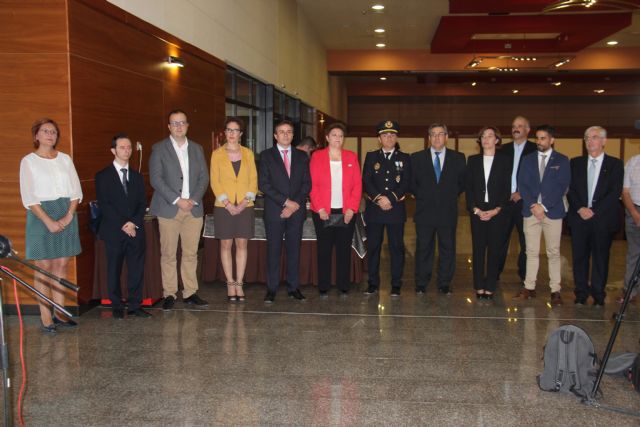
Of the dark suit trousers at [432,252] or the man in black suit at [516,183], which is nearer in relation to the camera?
the dark suit trousers at [432,252]

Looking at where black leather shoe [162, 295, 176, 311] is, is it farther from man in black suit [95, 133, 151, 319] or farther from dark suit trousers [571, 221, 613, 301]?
dark suit trousers [571, 221, 613, 301]

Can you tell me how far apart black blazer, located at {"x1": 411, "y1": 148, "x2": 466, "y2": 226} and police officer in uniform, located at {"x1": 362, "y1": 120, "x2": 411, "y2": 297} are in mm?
120

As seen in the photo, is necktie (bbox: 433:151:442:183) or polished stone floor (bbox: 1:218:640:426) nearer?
polished stone floor (bbox: 1:218:640:426)

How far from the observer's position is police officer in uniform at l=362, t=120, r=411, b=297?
615cm

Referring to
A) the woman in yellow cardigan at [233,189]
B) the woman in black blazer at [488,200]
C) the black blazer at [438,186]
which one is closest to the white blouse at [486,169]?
the woman in black blazer at [488,200]

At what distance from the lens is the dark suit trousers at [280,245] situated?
6.04 metres

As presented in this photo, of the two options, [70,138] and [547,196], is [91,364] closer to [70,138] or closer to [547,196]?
[70,138]

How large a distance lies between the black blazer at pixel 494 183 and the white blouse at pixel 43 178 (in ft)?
11.6

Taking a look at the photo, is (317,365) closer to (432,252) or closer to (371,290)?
(371,290)

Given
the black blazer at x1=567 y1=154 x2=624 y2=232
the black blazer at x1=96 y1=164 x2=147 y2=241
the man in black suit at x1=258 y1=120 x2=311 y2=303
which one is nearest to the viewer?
the black blazer at x1=96 y1=164 x2=147 y2=241

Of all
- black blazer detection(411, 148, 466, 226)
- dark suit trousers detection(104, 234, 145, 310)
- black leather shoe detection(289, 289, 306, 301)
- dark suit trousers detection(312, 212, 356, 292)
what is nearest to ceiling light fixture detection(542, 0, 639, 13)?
black blazer detection(411, 148, 466, 226)

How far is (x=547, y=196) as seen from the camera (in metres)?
5.94

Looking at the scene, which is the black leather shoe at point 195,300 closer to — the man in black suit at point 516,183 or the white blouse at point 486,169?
the white blouse at point 486,169

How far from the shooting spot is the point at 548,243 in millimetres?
6016
